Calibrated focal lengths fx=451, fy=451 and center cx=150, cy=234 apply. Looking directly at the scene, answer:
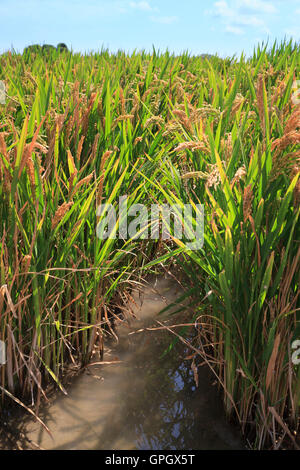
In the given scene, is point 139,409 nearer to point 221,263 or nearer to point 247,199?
point 221,263

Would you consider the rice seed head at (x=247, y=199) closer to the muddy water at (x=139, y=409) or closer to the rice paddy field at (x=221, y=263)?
the rice paddy field at (x=221, y=263)

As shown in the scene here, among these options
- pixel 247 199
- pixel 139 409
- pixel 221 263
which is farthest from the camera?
pixel 139 409

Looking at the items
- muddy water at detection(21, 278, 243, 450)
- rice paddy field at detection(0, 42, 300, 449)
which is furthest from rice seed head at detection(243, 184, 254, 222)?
muddy water at detection(21, 278, 243, 450)

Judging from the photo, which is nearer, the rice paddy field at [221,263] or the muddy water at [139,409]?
the rice paddy field at [221,263]

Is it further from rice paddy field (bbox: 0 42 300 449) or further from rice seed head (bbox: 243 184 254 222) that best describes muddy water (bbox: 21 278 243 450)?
rice seed head (bbox: 243 184 254 222)

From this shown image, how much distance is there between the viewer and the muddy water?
1.42 meters

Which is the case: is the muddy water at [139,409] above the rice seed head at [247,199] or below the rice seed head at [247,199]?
below

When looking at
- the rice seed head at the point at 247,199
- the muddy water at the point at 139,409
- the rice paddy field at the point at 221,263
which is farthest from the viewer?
the muddy water at the point at 139,409

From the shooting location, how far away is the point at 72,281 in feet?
5.45

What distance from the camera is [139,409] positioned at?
1547 mm

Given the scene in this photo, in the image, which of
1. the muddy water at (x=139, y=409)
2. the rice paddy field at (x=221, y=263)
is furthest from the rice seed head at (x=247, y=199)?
the muddy water at (x=139, y=409)

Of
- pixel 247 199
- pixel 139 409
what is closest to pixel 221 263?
pixel 247 199

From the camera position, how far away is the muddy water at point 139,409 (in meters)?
1.42

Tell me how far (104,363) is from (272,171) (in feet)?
3.28
